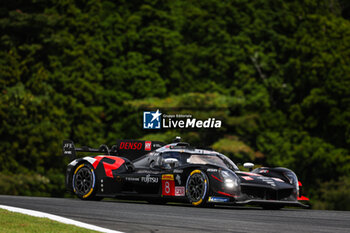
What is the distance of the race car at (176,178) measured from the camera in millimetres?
13070

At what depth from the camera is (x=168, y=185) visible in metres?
13.9

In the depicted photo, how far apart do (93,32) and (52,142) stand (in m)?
7.82

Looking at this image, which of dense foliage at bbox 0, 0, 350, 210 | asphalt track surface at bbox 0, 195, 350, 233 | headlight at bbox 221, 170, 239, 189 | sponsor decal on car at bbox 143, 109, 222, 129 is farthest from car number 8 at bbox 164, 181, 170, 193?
dense foliage at bbox 0, 0, 350, 210

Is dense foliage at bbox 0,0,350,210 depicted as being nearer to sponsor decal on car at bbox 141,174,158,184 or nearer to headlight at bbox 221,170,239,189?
sponsor decal on car at bbox 141,174,158,184

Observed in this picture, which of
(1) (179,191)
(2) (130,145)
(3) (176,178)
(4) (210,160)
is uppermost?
(2) (130,145)

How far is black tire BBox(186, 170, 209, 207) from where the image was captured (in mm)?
13070

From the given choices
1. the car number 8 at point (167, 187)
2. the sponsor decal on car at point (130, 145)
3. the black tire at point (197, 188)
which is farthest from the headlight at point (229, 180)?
the sponsor decal on car at point (130, 145)

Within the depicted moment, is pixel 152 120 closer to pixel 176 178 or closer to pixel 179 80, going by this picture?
pixel 179 80

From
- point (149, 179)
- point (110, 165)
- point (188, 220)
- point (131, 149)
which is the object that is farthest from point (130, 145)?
point (188, 220)

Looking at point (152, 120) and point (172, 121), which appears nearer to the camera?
point (152, 120)

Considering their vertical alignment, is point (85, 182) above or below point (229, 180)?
below

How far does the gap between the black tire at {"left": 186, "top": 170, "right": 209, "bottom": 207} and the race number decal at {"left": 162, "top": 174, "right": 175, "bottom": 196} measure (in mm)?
454

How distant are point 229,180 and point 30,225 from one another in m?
5.03

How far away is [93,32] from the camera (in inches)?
1571
